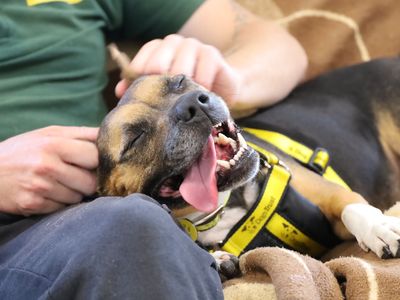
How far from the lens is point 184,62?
1452 mm

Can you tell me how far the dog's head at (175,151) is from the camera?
4.11 feet

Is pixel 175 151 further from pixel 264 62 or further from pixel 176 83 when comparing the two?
pixel 264 62

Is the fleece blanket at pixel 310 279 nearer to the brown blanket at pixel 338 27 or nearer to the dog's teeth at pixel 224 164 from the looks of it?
the dog's teeth at pixel 224 164

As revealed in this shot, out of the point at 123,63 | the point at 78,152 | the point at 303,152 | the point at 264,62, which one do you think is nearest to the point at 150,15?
the point at 123,63

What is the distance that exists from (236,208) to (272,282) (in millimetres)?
476

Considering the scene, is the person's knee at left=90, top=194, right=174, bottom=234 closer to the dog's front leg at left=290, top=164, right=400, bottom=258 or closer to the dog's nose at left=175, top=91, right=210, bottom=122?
the dog's nose at left=175, top=91, right=210, bottom=122

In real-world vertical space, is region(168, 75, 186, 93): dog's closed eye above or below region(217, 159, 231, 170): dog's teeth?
above

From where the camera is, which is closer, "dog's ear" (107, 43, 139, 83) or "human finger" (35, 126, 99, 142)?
"human finger" (35, 126, 99, 142)

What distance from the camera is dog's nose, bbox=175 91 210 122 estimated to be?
1257mm

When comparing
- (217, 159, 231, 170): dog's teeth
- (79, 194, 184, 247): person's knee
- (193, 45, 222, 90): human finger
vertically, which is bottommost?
(217, 159, 231, 170): dog's teeth

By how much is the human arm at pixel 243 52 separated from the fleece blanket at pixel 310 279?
58 centimetres

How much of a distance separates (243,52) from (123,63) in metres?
0.39

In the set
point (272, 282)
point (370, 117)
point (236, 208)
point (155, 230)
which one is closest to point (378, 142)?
point (370, 117)

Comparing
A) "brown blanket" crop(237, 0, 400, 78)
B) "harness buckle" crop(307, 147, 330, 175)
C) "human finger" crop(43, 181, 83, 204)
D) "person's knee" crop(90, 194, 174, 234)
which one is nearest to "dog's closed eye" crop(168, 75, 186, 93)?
"human finger" crop(43, 181, 83, 204)
